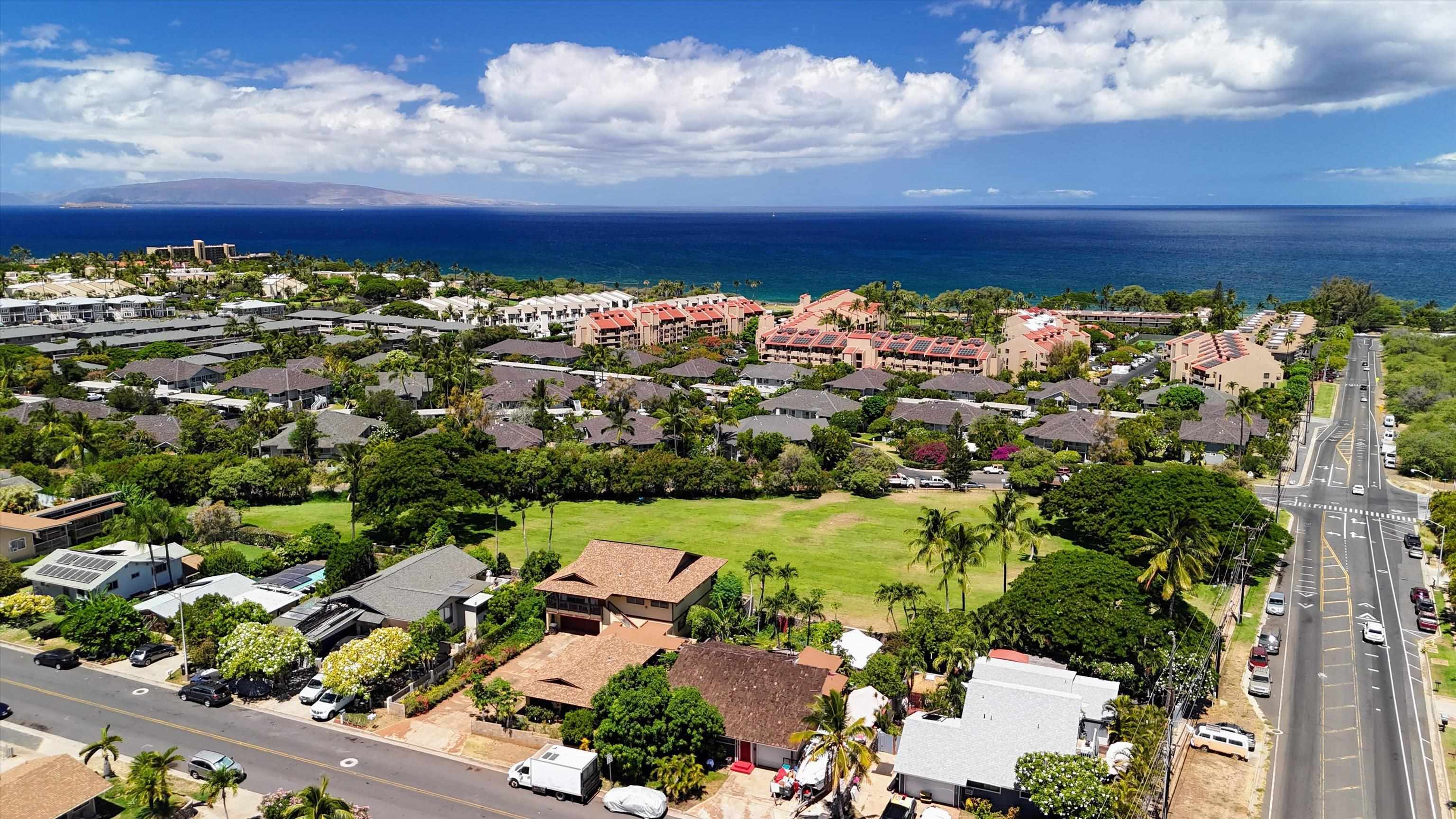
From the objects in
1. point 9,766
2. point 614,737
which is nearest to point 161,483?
point 9,766

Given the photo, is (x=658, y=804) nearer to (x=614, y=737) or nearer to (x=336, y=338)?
(x=614, y=737)

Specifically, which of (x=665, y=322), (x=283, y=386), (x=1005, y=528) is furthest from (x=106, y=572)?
(x=665, y=322)

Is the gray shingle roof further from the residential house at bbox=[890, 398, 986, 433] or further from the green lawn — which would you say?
the green lawn

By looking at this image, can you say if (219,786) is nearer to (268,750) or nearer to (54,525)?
(268,750)

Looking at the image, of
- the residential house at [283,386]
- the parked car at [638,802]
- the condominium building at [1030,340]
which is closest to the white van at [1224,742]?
the parked car at [638,802]

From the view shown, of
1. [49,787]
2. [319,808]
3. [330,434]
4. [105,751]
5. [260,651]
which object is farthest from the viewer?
[330,434]

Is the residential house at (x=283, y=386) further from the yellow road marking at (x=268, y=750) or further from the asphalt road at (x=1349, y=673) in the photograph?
the asphalt road at (x=1349, y=673)
